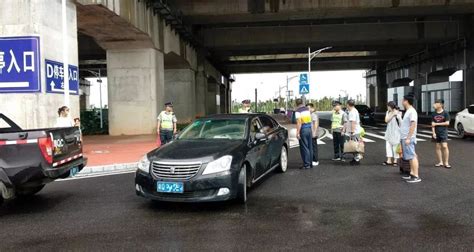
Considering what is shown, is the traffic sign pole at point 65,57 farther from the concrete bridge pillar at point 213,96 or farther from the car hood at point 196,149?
the concrete bridge pillar at point 213,96

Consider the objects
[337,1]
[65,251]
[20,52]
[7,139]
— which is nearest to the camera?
[65,251]

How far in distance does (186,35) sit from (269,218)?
2332cm

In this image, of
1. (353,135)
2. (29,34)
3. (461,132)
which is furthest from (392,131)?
(461,132)

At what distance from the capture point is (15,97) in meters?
12.2

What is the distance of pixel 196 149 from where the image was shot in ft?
23.7

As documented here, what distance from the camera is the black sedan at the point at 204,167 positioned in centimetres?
670

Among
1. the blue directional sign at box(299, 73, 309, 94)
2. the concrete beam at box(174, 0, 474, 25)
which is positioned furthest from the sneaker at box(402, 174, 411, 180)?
the concrete beam at box(174, 0, 474, 25)

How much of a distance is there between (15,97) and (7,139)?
6.12 metres

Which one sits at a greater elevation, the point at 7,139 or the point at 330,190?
the point at 7,139

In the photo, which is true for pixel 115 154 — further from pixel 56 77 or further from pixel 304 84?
pixel 304 84

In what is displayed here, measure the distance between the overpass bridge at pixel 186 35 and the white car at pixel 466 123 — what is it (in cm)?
772

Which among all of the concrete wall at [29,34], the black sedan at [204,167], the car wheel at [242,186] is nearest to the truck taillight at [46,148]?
the black sedan at [204,167]

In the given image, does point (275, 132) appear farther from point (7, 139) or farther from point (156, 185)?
point (7, 139)

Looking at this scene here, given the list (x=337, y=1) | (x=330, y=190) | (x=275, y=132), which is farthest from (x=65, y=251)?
(x=337, y=1)
